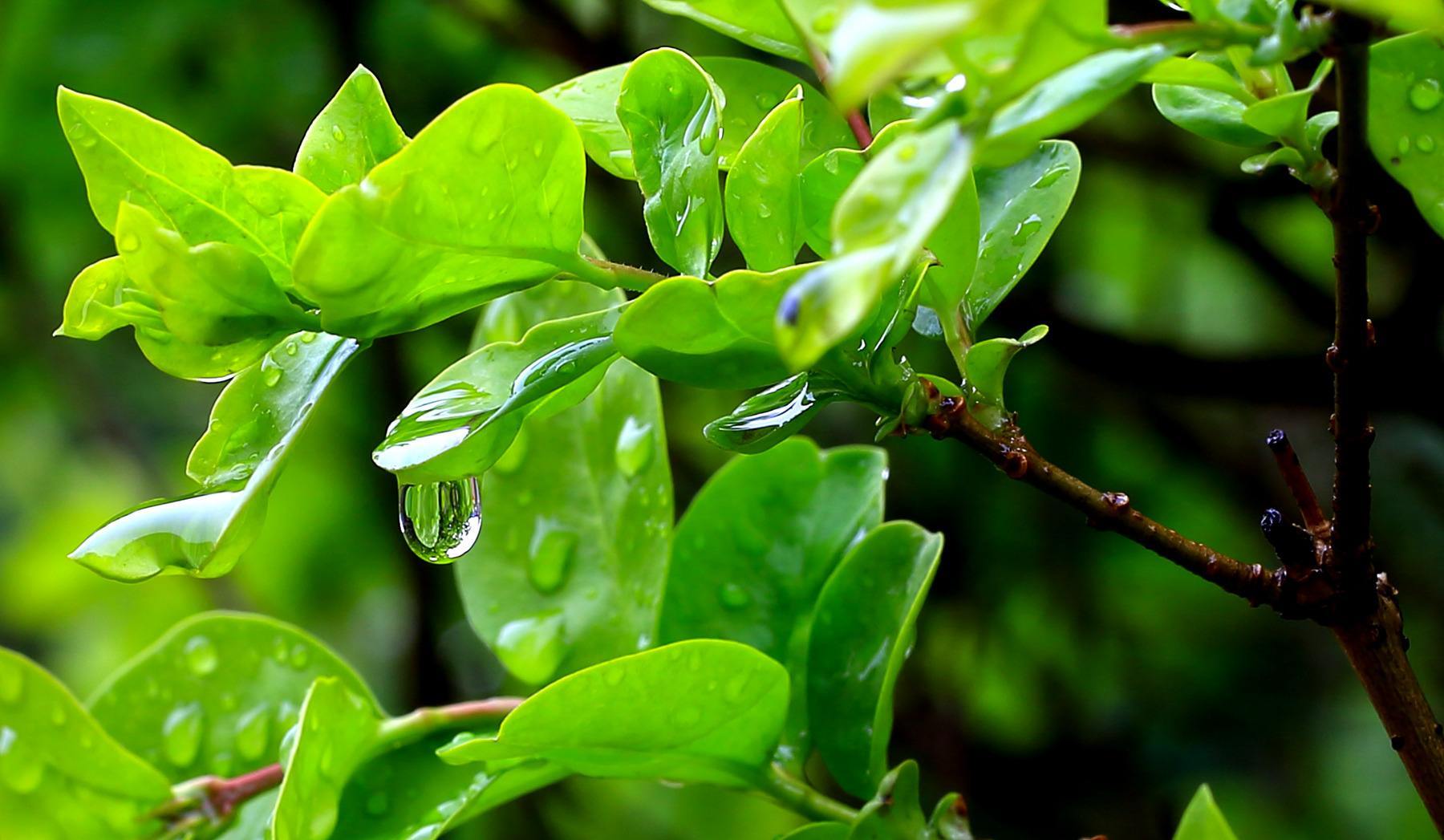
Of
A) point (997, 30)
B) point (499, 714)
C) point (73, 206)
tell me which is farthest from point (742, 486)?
point (73, 206)

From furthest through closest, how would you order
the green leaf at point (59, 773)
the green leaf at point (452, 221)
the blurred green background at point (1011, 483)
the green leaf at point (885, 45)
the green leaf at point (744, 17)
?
the blurred green background at point (1011, 483)
the green leaf at point (59, 773)
the green leaf at point (744, 17)
the green leaf at point (452, 221)
the green leaf at point (885, 45)

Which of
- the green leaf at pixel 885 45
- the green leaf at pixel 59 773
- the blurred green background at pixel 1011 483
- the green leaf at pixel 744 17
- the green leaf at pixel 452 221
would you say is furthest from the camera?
the blurred green background at pixel 1011 483

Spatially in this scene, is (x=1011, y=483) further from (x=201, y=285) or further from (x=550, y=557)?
(x=201, y=285)

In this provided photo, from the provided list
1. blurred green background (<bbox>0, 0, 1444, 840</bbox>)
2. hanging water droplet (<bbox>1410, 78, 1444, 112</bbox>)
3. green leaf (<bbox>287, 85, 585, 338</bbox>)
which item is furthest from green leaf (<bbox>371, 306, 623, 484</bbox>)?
blurred green background (<bbox>0, 0, 1444, 840</bbox>)

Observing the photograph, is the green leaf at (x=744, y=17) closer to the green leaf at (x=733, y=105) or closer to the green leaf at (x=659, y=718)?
the green leaf at (x=733, y=105)

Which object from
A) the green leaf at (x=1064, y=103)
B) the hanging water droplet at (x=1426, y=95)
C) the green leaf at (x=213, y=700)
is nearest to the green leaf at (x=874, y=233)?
the green leaf at (x=1064, y=103)
